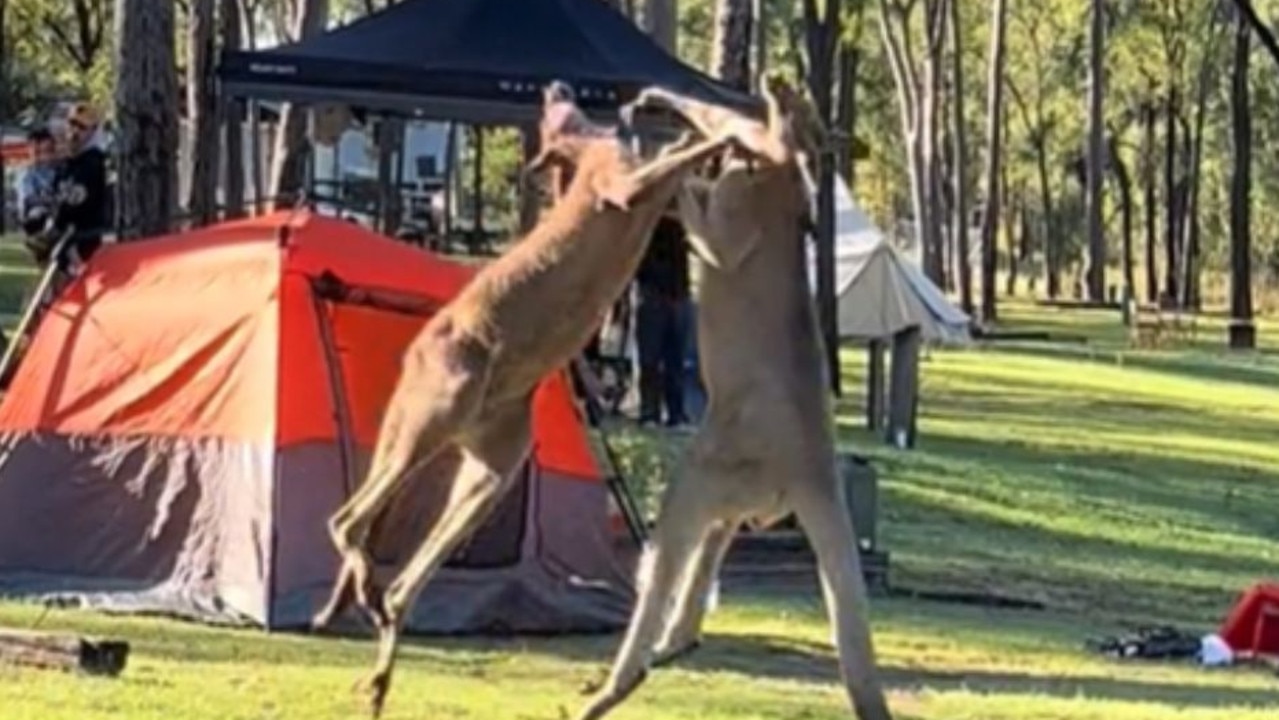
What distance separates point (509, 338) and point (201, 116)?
74.9ft

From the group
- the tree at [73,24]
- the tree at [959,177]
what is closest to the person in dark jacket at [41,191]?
the tree at [959,177]

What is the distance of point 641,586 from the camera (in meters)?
7.82

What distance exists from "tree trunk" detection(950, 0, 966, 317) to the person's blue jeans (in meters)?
29.8

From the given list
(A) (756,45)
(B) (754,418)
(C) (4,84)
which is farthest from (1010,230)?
(B) (754,418)

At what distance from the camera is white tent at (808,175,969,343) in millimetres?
26953

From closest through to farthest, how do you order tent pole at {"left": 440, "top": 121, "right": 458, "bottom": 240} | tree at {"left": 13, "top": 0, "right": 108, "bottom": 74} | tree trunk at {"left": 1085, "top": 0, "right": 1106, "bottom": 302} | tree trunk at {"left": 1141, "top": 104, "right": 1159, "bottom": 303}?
tent pole at {"left": 440, "top": 121, "right": 458, "bottom": 240} → tree trunk at {"left": 1085, "top": 0, "right": 1106, "bottom": 302} → tree at {"left": 13, "top": 0, "right": 108, "bottom": 74} → tree trunk at {"left": 1141, "top": 104, "right": 1159, "bottom": 303}

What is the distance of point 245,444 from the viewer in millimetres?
12742

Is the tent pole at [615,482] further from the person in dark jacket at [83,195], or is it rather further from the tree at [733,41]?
the tree at [733,41]

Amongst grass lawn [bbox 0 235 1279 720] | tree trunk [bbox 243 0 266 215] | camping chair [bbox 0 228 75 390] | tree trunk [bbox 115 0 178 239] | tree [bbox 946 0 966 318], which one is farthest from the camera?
tree [bbox 946 0 966 318]

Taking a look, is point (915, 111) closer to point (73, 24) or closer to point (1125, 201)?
point (73, 24)

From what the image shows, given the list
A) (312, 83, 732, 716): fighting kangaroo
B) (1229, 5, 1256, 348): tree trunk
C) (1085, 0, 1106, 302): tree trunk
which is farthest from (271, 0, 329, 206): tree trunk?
→ (1085, 0, 1106, 302): tree trunk

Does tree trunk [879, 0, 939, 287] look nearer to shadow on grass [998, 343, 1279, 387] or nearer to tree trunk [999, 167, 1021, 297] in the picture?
shadow on grass [998, 343, 1279, 387]

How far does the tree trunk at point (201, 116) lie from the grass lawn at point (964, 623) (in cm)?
333

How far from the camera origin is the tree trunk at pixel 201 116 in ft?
92.3
